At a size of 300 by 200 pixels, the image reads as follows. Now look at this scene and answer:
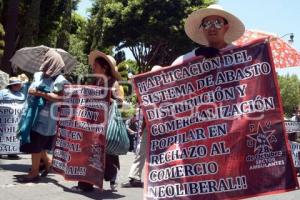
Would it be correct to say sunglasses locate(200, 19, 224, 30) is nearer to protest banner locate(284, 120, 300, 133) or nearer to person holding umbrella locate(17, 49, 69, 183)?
person holding umbrella locate(17, 49, 69, 183)

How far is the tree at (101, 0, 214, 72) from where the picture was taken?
100 feet

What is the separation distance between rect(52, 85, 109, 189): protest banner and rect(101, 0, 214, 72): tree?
24.0m

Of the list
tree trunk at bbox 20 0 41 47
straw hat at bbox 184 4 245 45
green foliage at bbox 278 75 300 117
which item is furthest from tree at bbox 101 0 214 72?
green foliage at bbox 278 75 300 117

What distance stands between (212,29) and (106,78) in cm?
307

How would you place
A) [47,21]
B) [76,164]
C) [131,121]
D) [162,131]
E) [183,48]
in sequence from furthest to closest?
[183,48] → [47,21] → [131,121] → [76,164] → [162,131]

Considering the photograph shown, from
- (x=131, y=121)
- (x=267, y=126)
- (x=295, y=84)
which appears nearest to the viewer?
(x=267, y=126)

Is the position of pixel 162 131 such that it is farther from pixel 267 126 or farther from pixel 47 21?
pixel 47 21

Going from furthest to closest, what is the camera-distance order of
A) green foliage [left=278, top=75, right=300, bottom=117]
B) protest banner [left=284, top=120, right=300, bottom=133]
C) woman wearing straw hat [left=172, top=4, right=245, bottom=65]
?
green foliage [left=278, top=75, right=300, bottom=117]
protest banner [left=284, top=120, right=300, bottom=133]
woman wearing straw hat [left=172, top=4, right=245, bottom=65]

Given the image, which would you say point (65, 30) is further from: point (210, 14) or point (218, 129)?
point (218, 129)

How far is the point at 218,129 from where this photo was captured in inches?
128

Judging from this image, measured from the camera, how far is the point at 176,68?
11.2 ft

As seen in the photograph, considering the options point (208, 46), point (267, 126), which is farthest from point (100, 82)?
point (267, 126)

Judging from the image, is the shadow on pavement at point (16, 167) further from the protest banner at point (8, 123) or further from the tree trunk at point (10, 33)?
the tree trunk at point (10, 33)

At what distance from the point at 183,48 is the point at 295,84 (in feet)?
223
